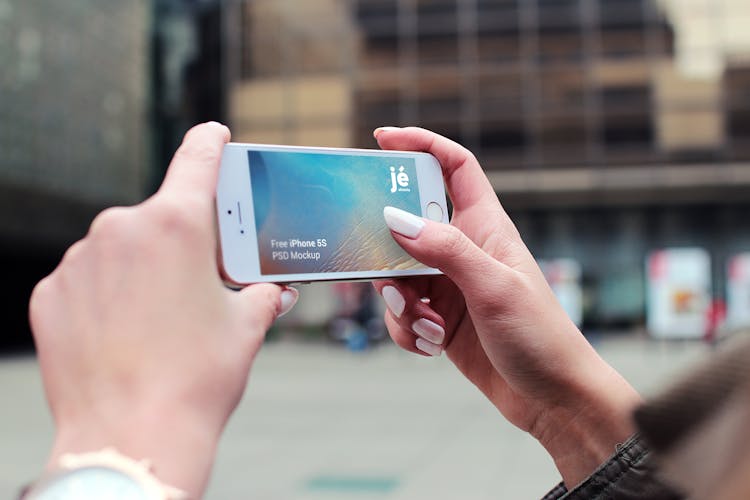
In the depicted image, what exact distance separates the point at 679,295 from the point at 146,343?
20688 mm

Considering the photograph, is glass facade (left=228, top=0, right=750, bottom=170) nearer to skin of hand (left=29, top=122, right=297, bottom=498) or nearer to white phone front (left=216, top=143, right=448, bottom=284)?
white phone front (left=216, top=143, right=448, bottom=284)

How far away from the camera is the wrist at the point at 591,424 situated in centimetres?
165

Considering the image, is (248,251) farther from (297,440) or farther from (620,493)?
(297,440)

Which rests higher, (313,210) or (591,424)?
(313,210)

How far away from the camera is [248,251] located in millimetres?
1578

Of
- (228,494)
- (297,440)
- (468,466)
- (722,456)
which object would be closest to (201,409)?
(722,456)

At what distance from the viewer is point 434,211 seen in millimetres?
1957

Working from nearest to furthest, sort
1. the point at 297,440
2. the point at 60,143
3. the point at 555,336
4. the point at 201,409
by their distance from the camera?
1. the point at 201,409
2. the point at 555,336
3. the point at 297,440
4. the point at 60,143

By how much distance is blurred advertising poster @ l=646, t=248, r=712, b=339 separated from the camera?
20.0m

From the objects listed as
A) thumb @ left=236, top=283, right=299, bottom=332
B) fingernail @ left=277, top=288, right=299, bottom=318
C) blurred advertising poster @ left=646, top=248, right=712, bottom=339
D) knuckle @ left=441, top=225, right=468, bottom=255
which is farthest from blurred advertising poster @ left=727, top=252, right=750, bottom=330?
thumb @ left=236, top=283, right=299, bottom=332

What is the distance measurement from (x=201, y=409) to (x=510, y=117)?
26.9 m

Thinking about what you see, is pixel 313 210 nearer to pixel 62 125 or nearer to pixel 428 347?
pixel 428 347

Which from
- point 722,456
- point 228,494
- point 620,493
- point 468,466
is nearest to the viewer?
point 722,456

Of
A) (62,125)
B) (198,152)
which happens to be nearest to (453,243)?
(198,152)
